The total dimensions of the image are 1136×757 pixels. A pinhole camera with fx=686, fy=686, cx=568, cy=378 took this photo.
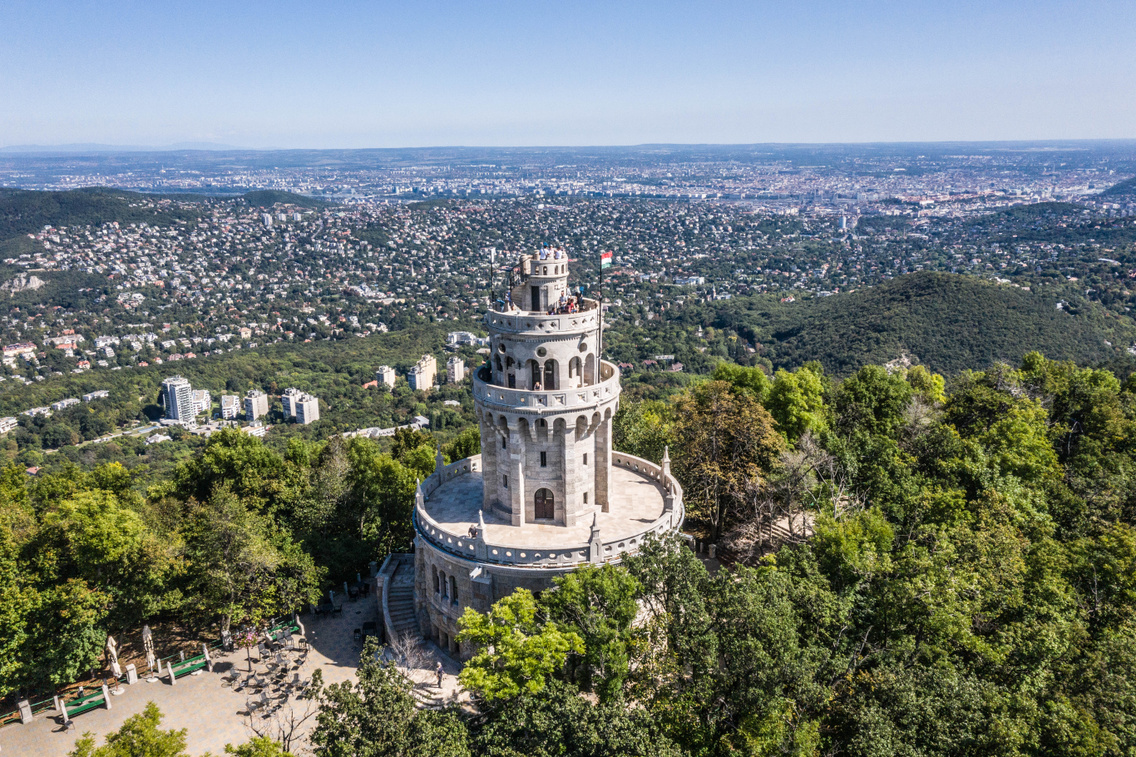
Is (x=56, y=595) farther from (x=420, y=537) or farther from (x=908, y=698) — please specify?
(x=908, y=698)

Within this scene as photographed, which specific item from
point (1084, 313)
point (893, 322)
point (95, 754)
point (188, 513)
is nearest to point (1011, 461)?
point (95, 754)

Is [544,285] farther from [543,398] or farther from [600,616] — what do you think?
[600,616]

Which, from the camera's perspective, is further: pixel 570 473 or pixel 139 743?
pixel 570 473

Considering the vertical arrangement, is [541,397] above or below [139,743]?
above

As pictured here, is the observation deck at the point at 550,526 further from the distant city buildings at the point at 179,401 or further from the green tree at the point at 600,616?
the distant city buildings at the point at 179,401

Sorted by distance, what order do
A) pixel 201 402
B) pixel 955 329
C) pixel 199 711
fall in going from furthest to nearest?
pixel 201 402
pixel 955 329
pixel 199 711

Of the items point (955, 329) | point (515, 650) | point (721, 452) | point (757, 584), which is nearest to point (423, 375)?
point (955, 329)

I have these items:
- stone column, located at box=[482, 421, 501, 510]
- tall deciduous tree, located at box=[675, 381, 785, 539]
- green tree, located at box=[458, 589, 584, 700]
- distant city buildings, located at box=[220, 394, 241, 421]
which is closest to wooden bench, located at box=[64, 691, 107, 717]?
green tree, located at box=[458, 589, 584, 700]
